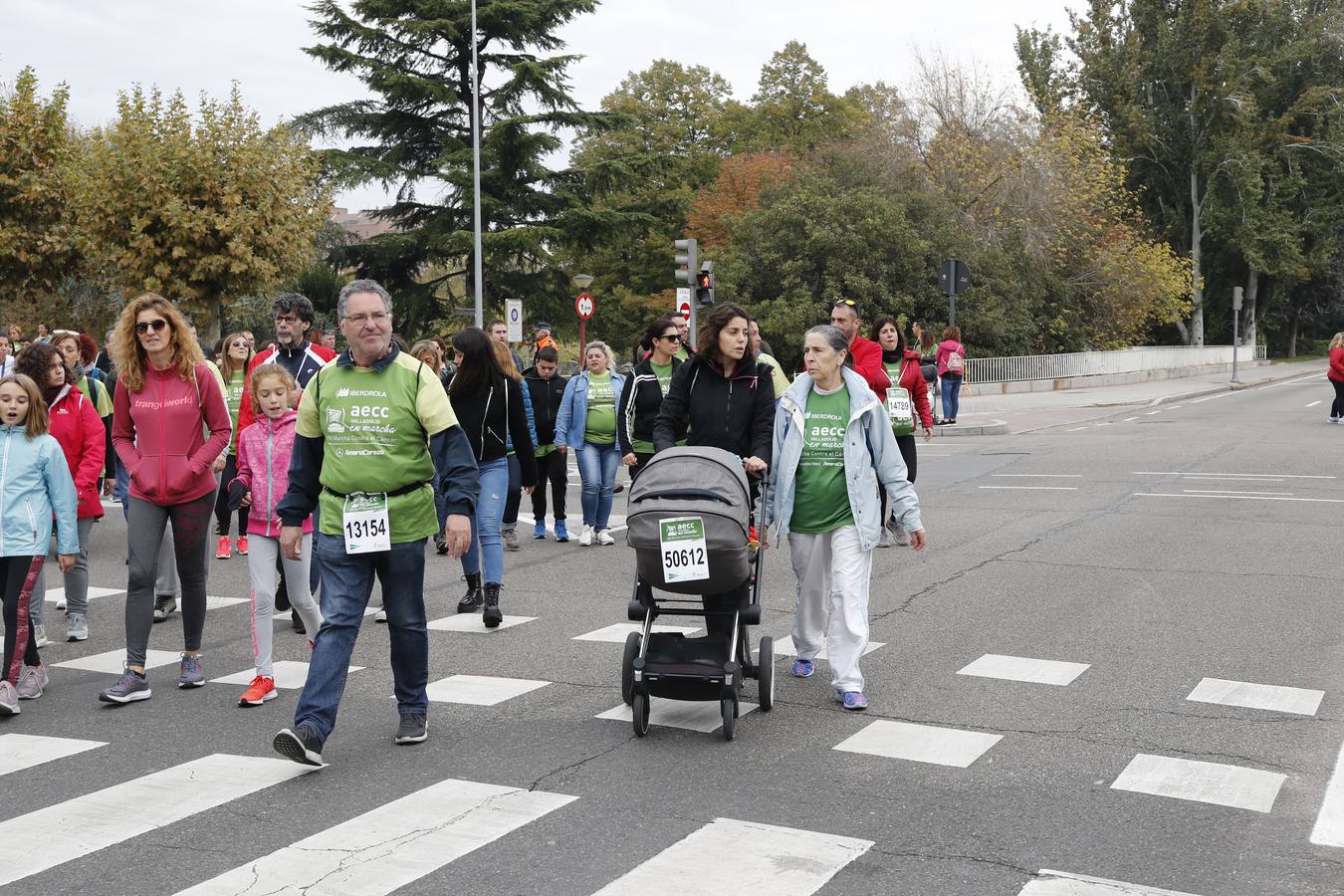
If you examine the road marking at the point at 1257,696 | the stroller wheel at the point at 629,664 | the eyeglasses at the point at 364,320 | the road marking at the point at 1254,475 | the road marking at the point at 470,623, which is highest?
the eyeglasses at the point at 364,320

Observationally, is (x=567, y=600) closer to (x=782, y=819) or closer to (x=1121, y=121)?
(x=782, y=819)

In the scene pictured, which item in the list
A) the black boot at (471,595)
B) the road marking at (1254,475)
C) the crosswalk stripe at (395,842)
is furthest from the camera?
the road marking at (1254,475)

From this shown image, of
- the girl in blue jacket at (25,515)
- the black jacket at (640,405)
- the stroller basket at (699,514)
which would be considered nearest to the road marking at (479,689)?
the stroller basket at (699,514)

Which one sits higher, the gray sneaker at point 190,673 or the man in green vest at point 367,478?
the man in green vest at point 367,478

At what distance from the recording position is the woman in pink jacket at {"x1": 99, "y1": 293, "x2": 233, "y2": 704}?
22.5 feet

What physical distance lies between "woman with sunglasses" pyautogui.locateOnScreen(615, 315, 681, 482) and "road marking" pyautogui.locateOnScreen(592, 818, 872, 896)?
5.77 meters

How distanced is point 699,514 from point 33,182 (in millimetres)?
26965

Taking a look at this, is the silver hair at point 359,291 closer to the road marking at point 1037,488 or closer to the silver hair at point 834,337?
the silver hair at point 834,337

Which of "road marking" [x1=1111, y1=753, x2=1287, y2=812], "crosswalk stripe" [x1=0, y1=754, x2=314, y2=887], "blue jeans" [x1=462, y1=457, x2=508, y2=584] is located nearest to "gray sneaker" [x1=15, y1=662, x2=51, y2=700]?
"crosswalk stripe" [x1=0, y1=754, x2=314, y2=887]

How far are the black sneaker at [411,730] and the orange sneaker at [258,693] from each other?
1.11 meters

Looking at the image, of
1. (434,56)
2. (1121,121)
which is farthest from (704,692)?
A: (1121,121)

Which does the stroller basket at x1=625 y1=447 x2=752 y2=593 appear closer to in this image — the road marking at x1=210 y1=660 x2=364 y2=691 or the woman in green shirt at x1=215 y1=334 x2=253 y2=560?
the road marking at x1=210 y1=660 x2=364 y2=691

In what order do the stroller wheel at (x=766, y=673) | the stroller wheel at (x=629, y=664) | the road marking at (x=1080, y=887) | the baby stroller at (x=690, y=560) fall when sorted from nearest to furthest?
the road marking at (x=1080, y=887), the baby stroller at (x=690, y=560), the stroller wheel at (x=629, y=664), the stroller wheel at (x=766, y=673)

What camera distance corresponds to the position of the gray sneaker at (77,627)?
27.7 feet
